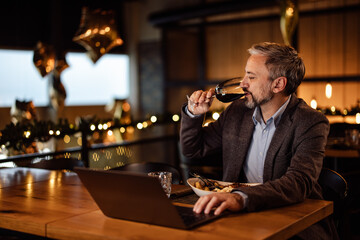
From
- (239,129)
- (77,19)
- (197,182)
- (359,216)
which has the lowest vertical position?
(359,216)

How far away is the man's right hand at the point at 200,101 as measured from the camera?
2.33 metres

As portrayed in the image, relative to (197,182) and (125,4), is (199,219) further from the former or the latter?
(125,4)

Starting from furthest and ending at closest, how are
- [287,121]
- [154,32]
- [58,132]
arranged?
[154,32] < [58,132] < [287,121]

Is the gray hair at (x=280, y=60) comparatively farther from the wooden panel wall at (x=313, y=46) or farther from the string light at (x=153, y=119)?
the wooden panel wall at (x=313, y=46)

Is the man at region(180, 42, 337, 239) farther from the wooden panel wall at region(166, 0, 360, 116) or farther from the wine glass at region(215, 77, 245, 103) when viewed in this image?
the wooden panel wall at region(166, 0, 360, 116)

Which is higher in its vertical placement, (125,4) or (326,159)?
(125,4)

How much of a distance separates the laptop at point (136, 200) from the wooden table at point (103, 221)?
0.03 m

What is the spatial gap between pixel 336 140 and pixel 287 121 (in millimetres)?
2614

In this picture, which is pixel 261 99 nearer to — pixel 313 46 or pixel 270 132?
pixel 270 132

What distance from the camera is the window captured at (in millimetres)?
7742

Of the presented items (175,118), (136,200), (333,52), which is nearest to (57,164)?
(136,200)

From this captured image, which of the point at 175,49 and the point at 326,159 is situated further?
the point at 175,49

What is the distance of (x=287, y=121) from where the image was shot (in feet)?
7.48

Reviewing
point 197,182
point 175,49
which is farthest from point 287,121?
point 175,49
